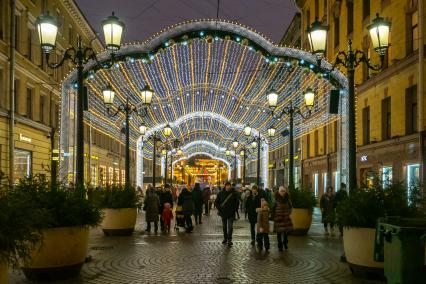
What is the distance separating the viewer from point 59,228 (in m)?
10.1

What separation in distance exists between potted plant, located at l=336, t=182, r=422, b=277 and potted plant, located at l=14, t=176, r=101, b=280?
4.67m

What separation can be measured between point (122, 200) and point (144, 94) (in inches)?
201

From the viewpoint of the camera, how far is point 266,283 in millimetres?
9914

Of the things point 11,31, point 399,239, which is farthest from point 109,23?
point 11,31

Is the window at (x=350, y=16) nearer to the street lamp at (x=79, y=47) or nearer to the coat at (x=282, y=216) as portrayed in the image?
the coat at (x=282, y=216)

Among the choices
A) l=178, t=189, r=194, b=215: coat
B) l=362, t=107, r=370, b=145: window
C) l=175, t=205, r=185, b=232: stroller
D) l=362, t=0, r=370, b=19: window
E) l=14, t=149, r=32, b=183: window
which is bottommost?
l=175, t=205, r=185, b=232: stroller

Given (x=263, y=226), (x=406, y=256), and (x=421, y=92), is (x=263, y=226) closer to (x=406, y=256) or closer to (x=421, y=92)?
(x=406, y=256)

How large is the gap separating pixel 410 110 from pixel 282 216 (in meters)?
11.9

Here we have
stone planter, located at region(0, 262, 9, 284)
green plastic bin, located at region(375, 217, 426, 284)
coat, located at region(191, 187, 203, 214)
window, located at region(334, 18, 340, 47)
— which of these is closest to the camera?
stone planter, located at region(0, 262, 9, 284)

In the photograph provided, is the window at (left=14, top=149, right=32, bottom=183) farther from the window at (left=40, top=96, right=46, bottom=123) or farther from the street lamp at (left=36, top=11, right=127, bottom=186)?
the street lamp at (left=36, top=11, right=127, bottom=186)

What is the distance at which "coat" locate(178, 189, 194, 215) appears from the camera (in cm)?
2059

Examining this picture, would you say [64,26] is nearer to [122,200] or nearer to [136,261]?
[122,200]

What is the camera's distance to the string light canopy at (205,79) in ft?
68.4

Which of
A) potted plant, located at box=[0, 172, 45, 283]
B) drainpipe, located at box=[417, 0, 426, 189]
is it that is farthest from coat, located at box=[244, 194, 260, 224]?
potted plant, located at box=[0, 172, 45, 283]
